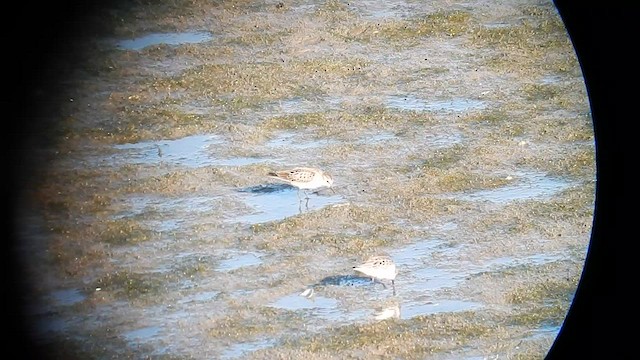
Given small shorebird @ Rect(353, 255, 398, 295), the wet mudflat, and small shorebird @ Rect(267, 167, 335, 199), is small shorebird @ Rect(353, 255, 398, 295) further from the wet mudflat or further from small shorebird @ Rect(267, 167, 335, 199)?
small shorebird @ Rect(267, 167, 335, 199)

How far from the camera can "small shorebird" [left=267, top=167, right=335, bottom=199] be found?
Answer: 2459 millimetres

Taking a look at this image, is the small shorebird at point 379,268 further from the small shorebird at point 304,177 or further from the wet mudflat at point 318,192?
the small shorebird at point 304,177

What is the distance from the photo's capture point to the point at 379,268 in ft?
7.81

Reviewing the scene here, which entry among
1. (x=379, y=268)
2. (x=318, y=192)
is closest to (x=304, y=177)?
(x=318, y=192)

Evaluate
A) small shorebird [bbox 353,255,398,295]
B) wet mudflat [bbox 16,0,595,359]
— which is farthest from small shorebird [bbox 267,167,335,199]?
small shorebird [bbox 353,255,398,295]

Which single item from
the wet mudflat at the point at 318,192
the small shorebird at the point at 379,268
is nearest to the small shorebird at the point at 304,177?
the wet mudflat at the point at 318,192

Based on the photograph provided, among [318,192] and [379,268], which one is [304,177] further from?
[379,268]

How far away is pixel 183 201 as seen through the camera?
2453 millimetres

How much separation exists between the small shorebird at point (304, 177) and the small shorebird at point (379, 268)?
0.94ft

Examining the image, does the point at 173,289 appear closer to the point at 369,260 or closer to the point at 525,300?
the point at 369,260

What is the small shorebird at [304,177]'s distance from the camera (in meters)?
2.46

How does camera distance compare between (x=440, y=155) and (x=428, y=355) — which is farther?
(x=440, y=155)

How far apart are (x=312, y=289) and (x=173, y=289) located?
0.42 m

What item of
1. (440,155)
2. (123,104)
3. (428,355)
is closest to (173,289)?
(123,104)
